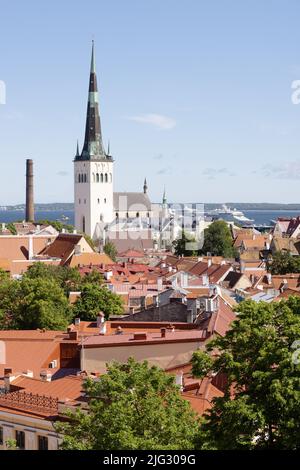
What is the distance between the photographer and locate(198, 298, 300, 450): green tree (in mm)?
15273

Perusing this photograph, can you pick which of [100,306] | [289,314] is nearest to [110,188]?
[100,306]

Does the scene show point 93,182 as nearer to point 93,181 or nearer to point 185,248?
point 93,181

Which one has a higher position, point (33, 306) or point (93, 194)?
point (93, 194)

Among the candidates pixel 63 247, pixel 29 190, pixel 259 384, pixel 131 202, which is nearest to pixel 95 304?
pixel 259 384

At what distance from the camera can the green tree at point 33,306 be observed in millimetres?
39344

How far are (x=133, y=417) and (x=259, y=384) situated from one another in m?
2.20

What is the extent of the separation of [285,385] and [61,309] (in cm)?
2628

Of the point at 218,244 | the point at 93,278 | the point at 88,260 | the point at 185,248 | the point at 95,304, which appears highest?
the point at 93,278

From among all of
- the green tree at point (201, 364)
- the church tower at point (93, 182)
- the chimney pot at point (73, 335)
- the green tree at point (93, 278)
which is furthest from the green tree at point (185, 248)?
the green tree at point (201, 364)

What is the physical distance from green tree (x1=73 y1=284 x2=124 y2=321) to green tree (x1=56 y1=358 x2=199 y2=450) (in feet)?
81.1

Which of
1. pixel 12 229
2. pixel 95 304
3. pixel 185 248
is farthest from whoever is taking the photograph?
pixel 12 229

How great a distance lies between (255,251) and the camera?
282 ft

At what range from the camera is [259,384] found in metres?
15.8

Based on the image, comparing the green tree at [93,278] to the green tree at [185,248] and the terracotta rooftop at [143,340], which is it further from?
the green tree at [185,248]
